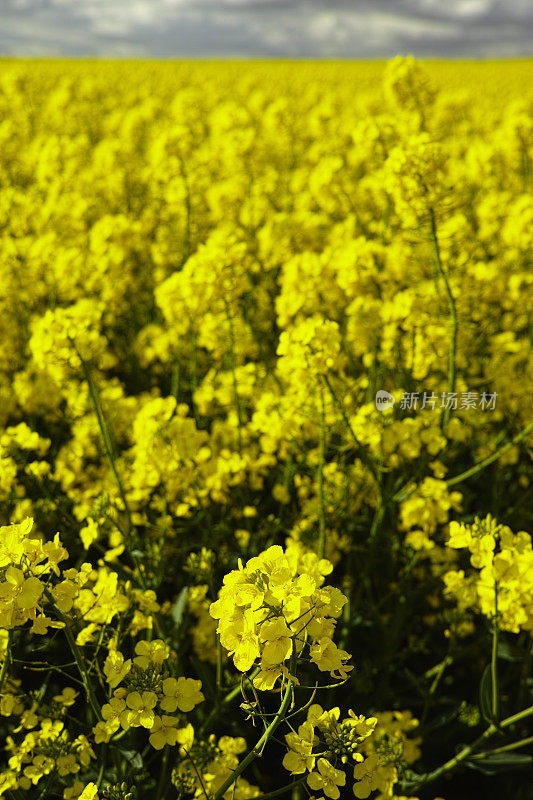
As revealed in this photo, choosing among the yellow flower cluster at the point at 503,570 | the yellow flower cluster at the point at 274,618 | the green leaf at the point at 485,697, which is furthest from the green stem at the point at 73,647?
the green leaf at the point at 485,697

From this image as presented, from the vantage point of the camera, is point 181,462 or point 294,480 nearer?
point 181,462

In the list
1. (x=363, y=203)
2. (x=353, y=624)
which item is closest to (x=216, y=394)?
(x=353, y=624)

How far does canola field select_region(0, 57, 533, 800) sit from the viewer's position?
4.23ft

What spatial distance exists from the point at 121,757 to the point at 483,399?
7.31 feet

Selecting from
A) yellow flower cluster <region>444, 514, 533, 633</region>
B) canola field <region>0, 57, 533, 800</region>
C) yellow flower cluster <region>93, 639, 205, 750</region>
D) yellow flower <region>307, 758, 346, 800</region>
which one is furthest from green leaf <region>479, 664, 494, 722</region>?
yellow flower cluster <region>93, 639, 205, 750</region>

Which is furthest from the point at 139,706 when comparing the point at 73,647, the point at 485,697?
the point at 485,697

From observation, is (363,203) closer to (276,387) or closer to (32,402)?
(276,387)

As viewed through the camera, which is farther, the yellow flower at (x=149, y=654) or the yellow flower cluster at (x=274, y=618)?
the yellow flower at (x=149, y=654)

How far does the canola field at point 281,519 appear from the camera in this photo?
50.7 inches

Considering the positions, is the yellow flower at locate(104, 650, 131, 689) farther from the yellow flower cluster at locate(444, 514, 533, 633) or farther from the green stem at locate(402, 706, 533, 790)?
the green stem at locate(402, 706, 533, 790)

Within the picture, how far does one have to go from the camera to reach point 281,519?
110 inches

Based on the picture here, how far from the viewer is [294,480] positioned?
2904 mm

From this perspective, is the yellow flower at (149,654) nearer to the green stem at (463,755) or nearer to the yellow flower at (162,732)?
the yellow flower at (162,732)

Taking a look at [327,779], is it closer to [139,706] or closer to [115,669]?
[139,706]
